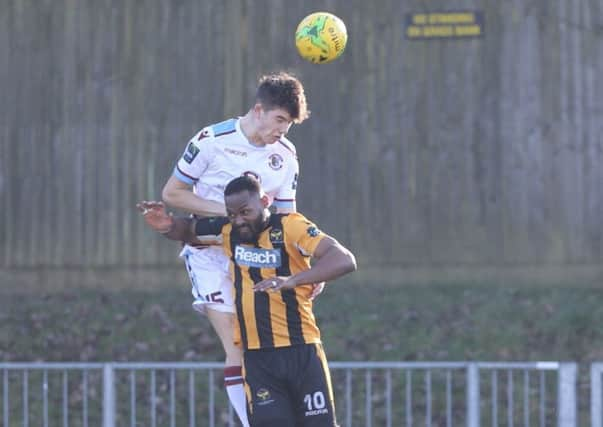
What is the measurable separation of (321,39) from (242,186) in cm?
120

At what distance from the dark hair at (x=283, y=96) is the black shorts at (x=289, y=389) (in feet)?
4.42

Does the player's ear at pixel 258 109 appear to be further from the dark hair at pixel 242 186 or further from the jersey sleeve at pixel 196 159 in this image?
the dark hair at pixel 242 186

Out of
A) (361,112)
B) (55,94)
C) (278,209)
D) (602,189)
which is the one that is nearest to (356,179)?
(361,112)

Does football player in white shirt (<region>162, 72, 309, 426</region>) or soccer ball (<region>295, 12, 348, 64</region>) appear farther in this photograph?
soccer ball (<region>295, 12, 348, 64</region>)

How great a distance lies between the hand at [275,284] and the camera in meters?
6.46

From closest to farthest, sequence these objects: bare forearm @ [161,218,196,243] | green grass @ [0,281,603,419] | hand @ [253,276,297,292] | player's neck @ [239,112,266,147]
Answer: hand @ [253,276,297,292] < bare forearm @ [161,218,196,243] < player's neck @ [239,112,266,147] < green grass @ [0,281,603,419]

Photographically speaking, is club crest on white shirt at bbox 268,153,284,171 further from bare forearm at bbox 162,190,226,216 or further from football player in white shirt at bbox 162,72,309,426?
bare forearm at bbox 162,190,226,216

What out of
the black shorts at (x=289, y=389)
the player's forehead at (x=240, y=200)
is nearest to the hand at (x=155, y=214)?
the player's forehead at (x=240, y=200)

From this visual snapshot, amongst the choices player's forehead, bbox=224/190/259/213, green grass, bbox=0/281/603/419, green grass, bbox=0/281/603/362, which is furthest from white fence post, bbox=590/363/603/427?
player's forehead, bbox=224/190/259/213

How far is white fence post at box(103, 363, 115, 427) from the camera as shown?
31.0 feet

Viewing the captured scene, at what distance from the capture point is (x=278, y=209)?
743 centimetres

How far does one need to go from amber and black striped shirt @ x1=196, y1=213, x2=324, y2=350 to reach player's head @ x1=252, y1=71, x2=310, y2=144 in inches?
21.7

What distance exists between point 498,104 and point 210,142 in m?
7.47

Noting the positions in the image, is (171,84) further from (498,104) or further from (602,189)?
(602,189)
